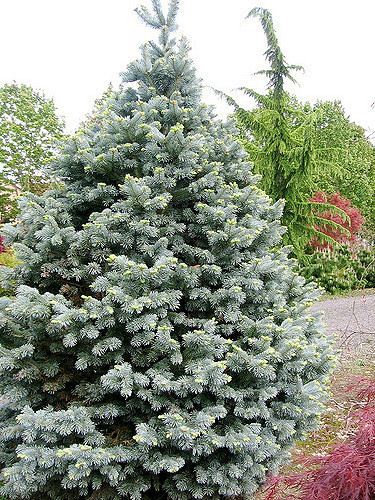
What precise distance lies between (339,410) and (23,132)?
22484 mm

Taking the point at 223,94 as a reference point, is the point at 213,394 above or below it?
below

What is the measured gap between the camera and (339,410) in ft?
11.7

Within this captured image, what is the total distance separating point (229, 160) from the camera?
9.30 ft

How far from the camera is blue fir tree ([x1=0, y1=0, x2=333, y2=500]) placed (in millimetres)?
1948

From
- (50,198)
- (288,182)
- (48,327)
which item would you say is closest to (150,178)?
(50,198)

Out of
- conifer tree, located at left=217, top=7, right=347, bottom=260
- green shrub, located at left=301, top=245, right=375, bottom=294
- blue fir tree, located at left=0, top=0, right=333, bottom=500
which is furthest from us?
Answer: green shrub, located at left=301, top=245, right=375, bottom=294

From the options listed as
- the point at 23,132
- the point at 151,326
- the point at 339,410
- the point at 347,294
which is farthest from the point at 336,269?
the point at 23,132

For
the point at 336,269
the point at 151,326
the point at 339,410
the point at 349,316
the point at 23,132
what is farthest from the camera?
the point at 23,132

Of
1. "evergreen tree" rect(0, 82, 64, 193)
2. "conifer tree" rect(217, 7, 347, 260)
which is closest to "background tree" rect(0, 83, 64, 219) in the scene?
"evergreen tree" rect(0, 82, 64, 193)

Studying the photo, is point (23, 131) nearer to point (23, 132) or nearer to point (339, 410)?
point (23, 132)

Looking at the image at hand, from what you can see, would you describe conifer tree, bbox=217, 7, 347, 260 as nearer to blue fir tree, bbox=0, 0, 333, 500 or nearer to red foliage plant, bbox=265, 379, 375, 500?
blue fir tree, bbox=0, 0, 333, 500

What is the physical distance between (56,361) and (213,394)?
2.99ft

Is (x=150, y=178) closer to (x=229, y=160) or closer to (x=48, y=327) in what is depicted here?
(x=229, y=160)

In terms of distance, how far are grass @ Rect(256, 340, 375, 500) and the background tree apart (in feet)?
64.0
